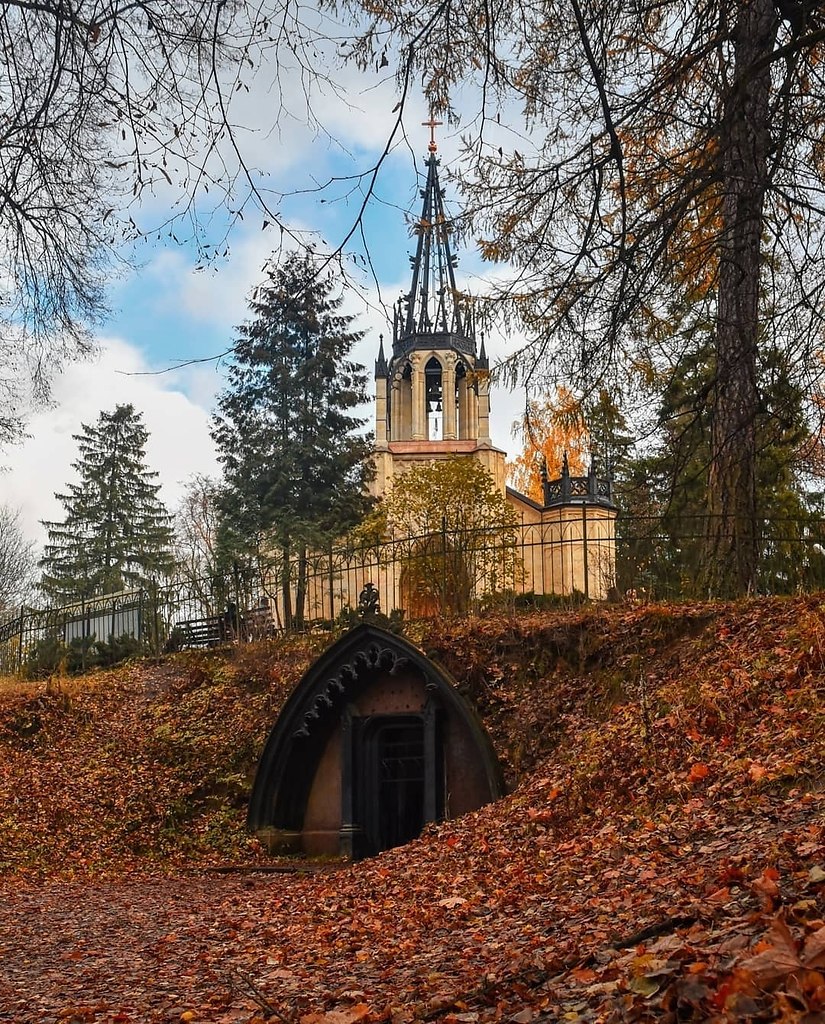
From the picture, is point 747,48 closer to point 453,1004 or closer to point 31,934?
point 453,1004

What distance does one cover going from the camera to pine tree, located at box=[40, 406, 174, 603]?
43750mm

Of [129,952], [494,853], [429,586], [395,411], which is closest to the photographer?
[129,952]

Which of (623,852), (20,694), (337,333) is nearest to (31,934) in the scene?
(623,852)

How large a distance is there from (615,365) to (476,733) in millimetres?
7564

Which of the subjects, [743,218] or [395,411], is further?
[395,411]

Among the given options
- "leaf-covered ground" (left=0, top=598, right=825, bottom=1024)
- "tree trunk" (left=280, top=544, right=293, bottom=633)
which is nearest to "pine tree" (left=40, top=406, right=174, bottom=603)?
"tree trunk" (left=280, top=544, right=293, bottom=633)

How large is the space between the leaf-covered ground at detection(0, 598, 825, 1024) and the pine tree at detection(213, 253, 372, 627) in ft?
28.3

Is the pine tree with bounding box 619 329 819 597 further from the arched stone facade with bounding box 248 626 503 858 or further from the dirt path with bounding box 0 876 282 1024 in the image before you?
the dirt path with bounding box 0 876 282 1024

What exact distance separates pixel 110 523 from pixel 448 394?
14.9 metres

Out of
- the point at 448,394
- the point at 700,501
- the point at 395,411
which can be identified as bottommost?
the point at 700,501

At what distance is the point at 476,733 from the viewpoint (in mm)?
13750

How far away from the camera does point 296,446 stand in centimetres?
2873

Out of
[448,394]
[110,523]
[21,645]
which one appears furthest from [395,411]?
[21,645]

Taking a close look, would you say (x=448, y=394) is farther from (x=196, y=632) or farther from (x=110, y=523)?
(x=196, y=632)
